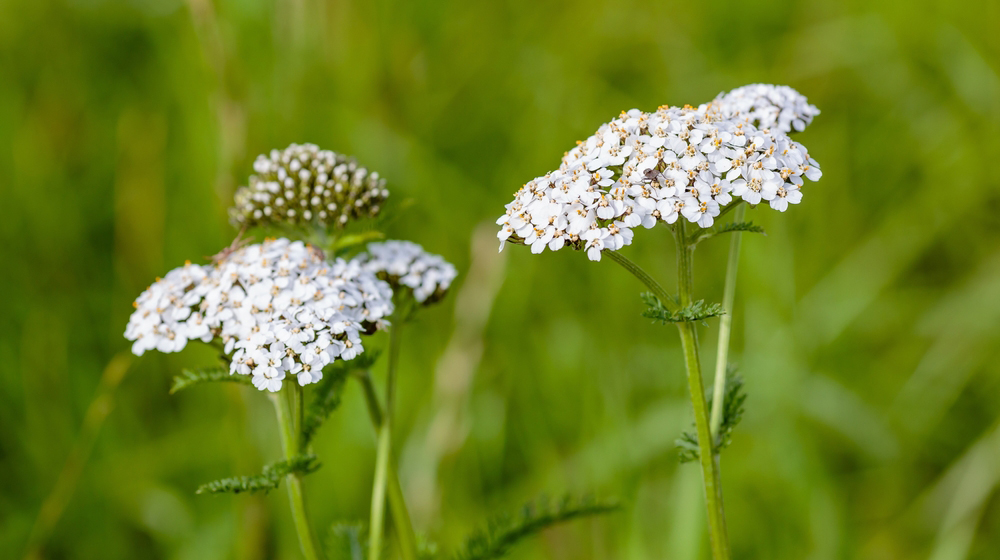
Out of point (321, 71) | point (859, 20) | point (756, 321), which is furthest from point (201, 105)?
point (859, 20)

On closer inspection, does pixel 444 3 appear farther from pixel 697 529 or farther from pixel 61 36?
pixel 697 529

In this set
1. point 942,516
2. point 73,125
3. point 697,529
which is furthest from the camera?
point 73,125

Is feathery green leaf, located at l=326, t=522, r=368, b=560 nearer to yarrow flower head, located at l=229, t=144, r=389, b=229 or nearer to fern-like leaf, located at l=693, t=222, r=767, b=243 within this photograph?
yarrow flower head, located at l=229, t=144, r=389, b=229

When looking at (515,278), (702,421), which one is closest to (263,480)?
(702,421)

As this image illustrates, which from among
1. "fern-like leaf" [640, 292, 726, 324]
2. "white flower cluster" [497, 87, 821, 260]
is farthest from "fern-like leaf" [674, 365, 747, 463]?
"white flower cluster" [497, 87, 821, 260]

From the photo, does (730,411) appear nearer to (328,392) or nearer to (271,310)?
(328,392)

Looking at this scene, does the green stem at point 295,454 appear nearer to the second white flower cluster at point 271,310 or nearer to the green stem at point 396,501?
the second white flower cluster at point 271,310

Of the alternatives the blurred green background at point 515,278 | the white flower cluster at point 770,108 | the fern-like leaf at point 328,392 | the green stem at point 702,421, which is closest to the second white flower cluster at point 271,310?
the fern-like leaf at point 328,392
